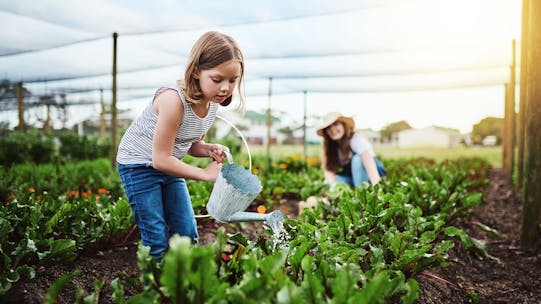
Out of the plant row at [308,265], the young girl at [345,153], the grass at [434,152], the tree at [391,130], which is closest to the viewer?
the plant row at [308,265]

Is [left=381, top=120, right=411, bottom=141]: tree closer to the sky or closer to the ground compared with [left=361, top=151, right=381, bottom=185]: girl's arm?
closer to the sky

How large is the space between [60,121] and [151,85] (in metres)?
3.09

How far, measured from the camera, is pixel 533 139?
11.6 ft

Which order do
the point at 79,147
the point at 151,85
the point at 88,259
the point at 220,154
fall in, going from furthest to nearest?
the point at 79,147, the point at 151,85, the point at 88,259, the point at 220,154

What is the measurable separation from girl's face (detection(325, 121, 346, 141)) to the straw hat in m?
0.05

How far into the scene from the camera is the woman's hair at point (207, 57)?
223cm

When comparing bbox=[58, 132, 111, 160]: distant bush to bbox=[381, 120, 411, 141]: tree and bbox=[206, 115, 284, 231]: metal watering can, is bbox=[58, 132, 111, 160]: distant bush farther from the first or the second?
bbox=[206, 115, 284, 231]: metal watering can

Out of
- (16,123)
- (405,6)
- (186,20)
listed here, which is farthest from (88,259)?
(16,123)

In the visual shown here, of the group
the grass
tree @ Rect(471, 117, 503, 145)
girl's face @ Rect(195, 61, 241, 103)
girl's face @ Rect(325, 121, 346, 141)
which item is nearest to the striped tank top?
girl's face @ Rect(195, 61, 241, 103)

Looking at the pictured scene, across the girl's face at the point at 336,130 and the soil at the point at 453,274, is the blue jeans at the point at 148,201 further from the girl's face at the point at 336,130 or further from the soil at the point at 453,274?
the girl's face at the point at 336,130

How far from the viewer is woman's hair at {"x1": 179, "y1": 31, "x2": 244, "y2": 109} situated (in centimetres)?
223

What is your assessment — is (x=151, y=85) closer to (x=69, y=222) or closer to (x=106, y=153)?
(x=106, y=153)

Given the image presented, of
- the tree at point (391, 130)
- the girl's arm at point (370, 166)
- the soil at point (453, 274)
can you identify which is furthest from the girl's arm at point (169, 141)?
the tree at point (391, 130)

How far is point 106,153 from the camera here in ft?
37.6
